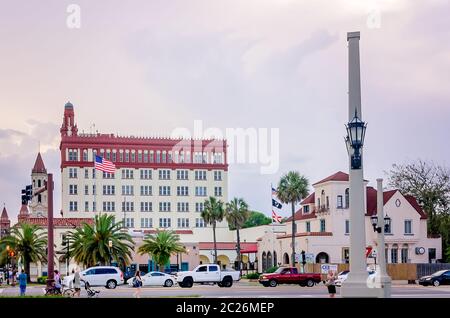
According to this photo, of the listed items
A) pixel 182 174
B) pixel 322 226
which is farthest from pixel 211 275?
pixel 182 174

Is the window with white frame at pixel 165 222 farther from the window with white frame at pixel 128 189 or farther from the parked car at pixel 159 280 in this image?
the parked car at pixel 159 280

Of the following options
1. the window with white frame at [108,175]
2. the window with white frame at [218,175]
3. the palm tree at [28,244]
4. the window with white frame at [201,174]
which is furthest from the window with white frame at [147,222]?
the palm tree at [28,244]

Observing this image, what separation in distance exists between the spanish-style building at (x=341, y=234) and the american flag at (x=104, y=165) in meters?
46.3

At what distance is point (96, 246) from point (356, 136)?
148 ft

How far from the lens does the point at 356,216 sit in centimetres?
2005

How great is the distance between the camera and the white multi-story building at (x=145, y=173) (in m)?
15.2

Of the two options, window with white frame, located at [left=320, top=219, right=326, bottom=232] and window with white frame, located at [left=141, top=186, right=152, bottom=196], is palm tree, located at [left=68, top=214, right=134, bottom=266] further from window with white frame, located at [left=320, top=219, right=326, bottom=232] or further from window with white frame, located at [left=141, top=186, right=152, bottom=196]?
window with white frame, located at [left=141, top=186, right=152, bottom=196]

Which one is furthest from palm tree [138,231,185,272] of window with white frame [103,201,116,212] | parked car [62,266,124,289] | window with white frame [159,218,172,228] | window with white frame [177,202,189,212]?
window with white frame [103,201,116,212]

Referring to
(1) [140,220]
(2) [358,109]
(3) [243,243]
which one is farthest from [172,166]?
(3) [243,243]

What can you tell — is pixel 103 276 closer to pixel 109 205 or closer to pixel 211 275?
pixel 211 275

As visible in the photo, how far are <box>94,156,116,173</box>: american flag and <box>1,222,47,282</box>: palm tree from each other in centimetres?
4083

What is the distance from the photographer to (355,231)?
19.9 metres
